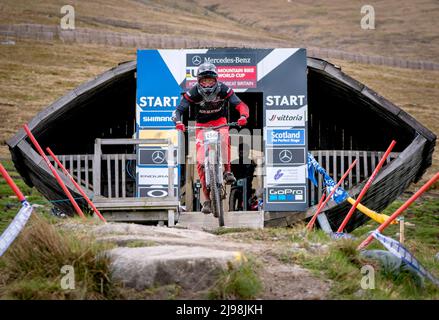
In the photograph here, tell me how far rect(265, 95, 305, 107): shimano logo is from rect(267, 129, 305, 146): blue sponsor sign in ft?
1.56

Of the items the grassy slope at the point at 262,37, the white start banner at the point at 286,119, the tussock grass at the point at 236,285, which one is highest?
the grassy slope at the point at 262,37

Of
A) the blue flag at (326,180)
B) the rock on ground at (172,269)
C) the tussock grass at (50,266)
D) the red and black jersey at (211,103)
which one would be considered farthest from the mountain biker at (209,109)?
the rock on ground at (172,269)

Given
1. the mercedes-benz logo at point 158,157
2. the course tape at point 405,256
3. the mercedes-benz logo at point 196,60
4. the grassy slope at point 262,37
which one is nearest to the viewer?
the course tape at point 405,256

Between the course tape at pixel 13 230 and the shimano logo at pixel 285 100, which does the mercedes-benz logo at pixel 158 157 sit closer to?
the shimano logo at pixel 285 100

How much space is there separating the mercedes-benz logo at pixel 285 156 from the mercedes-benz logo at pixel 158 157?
6.60ft

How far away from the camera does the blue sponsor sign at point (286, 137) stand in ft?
57.4

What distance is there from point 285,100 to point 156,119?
7.35 feet

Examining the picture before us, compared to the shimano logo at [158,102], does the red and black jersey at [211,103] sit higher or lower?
lower

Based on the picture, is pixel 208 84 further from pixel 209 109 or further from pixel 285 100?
pixel 285 100

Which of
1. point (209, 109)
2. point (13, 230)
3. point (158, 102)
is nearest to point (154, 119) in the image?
point (158, 102)

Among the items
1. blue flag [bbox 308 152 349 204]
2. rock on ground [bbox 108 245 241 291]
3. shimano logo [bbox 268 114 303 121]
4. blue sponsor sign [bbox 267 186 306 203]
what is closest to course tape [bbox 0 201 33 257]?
rock on ground [bbox 108 245 241 291]

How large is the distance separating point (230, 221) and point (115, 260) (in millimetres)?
6693

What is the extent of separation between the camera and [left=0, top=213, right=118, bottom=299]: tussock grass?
8.34 m

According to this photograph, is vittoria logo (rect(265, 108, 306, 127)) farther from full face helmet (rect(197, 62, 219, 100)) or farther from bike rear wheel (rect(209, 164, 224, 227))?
bike rear wheel (rect(209, 164, 224, 227))
